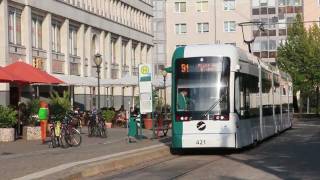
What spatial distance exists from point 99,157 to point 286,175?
6.26 meters

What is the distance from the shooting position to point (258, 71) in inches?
1089

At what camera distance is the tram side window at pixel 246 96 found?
22812 millimetres

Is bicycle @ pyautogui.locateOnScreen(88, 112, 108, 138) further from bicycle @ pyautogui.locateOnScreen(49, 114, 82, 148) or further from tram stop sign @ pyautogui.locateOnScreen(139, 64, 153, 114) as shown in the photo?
bicycle @ pyautogui.locateOnScreen(49, 114, 82, 148)

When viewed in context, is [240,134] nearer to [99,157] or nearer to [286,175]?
[99,157]

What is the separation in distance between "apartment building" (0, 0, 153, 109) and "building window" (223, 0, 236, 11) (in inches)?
1019

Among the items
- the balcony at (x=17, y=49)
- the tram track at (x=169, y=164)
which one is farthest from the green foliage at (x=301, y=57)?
the tram track at (x=169, y=164)

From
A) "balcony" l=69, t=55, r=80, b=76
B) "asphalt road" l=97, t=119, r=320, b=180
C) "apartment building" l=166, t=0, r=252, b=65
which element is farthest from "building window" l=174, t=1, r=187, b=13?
"asphalt road" l=97, t=119, r=320, b=180

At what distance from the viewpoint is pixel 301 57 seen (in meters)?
79.6

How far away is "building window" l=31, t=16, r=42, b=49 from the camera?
47.1 m

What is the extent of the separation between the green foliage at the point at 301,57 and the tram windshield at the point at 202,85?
56592 millimetres

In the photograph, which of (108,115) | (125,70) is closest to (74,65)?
(108,115)

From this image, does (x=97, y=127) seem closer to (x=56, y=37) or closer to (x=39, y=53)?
(x=39, y=53)

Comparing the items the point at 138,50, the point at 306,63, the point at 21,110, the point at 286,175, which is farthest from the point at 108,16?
the point at 286,175

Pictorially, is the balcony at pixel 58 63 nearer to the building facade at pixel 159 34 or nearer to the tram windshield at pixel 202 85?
the tram windshield at pixel 202 85
